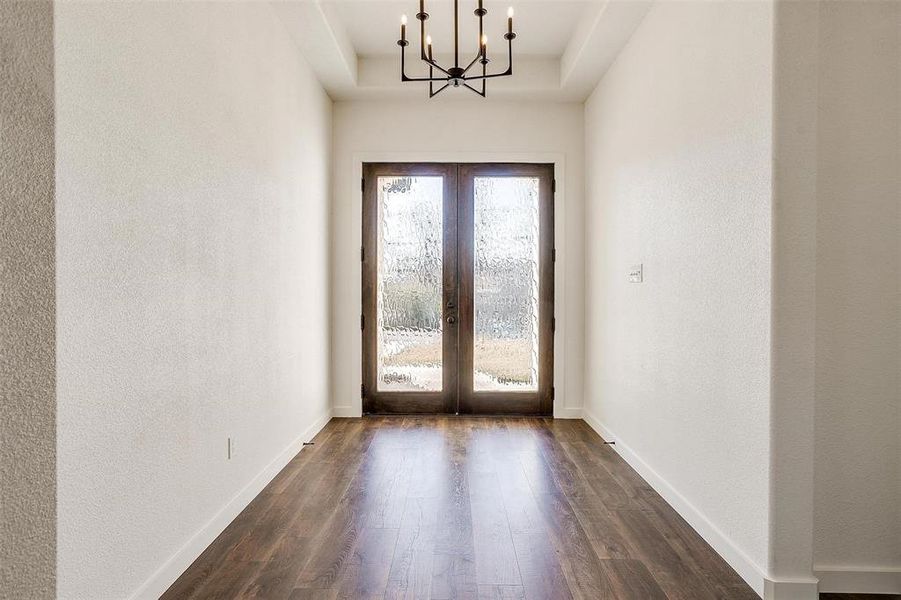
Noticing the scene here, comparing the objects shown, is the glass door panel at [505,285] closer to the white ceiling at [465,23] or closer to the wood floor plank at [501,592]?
the white ceiling at [465,23]

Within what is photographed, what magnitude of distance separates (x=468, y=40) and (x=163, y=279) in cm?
323

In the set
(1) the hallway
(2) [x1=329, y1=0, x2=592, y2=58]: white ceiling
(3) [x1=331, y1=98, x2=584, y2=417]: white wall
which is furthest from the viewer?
(3) [x1=331, y1=98, x2=584, y2=417]: white wall

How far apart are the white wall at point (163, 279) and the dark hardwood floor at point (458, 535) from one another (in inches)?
9.3

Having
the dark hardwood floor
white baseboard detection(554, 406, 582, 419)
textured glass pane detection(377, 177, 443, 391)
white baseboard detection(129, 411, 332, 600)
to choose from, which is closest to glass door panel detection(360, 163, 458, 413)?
textured glass pane detection(377, 177, 443, 391)

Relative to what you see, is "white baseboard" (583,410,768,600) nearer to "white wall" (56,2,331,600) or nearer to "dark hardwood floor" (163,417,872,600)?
"dark hardwood floor" (163,417,872,600)

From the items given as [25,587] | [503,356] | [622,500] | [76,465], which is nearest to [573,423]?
[503,356]

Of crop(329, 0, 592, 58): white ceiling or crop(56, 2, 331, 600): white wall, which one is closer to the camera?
crop(56, 2, 331, 600): white wall

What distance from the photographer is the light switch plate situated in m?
3.43

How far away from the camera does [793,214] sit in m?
1.98

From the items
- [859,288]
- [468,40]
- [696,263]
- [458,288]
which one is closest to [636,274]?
[696,263]

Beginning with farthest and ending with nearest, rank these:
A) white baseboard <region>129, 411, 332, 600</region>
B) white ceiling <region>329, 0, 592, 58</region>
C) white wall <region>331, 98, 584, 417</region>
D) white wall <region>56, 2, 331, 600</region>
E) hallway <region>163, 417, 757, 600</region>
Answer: white wall <region>331, 98, 584, 417</region> < white ceiling <region>329, 0, 592, 58</region> < hallway <region>163, 417, 757, 600</region> < white baseboard <region>129, 411, 332, 600</region> < white wall <region>56, 2, 331, 600</region>

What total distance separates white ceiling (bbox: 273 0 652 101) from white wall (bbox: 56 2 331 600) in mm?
447

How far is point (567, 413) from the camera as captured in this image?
490 centimetres

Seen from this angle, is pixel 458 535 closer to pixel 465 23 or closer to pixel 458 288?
pixel 458 288
